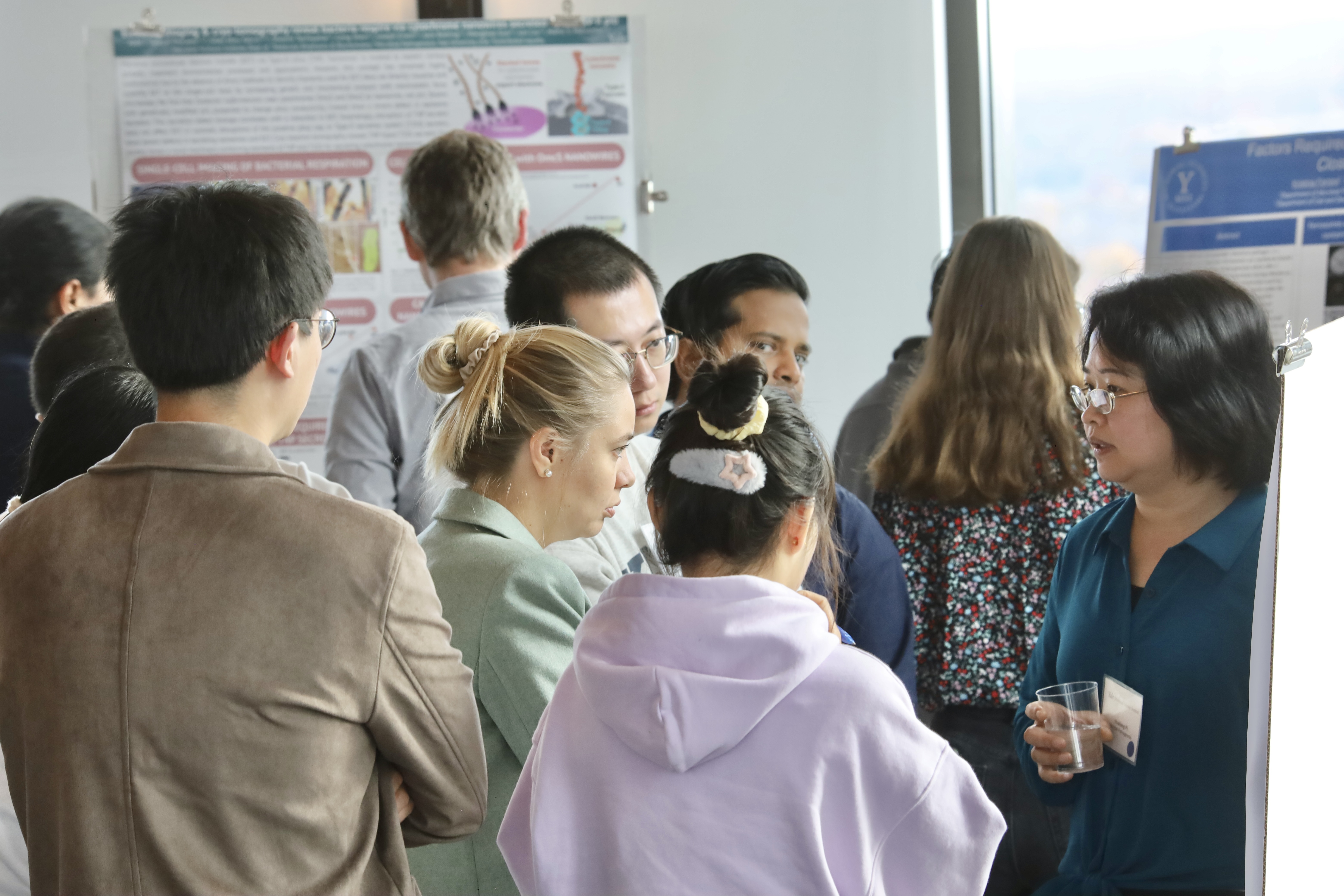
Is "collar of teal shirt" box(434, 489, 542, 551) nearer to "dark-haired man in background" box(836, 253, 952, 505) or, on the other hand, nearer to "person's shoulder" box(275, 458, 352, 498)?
"person's shoulder" box(275, 458, 352, 498)

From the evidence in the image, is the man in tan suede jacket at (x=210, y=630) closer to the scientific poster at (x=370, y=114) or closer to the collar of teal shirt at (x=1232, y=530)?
the collar of teal shirt at (x=1232, y=530)

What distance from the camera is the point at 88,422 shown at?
150 cm

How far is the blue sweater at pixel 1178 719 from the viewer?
141cm

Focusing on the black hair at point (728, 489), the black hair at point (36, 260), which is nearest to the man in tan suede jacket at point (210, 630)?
the black hair at point (728, 489)

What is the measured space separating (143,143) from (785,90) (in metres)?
1.92

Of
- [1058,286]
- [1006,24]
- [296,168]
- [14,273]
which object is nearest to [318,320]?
[1058,286]

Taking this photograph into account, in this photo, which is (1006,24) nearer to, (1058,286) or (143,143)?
(1058,286)

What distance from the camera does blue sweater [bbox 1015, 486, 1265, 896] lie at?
1405 millimetres

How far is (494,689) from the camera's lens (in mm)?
1406

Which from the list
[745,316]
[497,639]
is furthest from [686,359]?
[497,639]

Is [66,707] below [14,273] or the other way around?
below

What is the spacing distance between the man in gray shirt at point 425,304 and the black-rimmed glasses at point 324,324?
996mm

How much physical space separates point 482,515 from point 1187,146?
6.51 feet

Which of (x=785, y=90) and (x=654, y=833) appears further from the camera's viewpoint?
(x=785, y=90)
